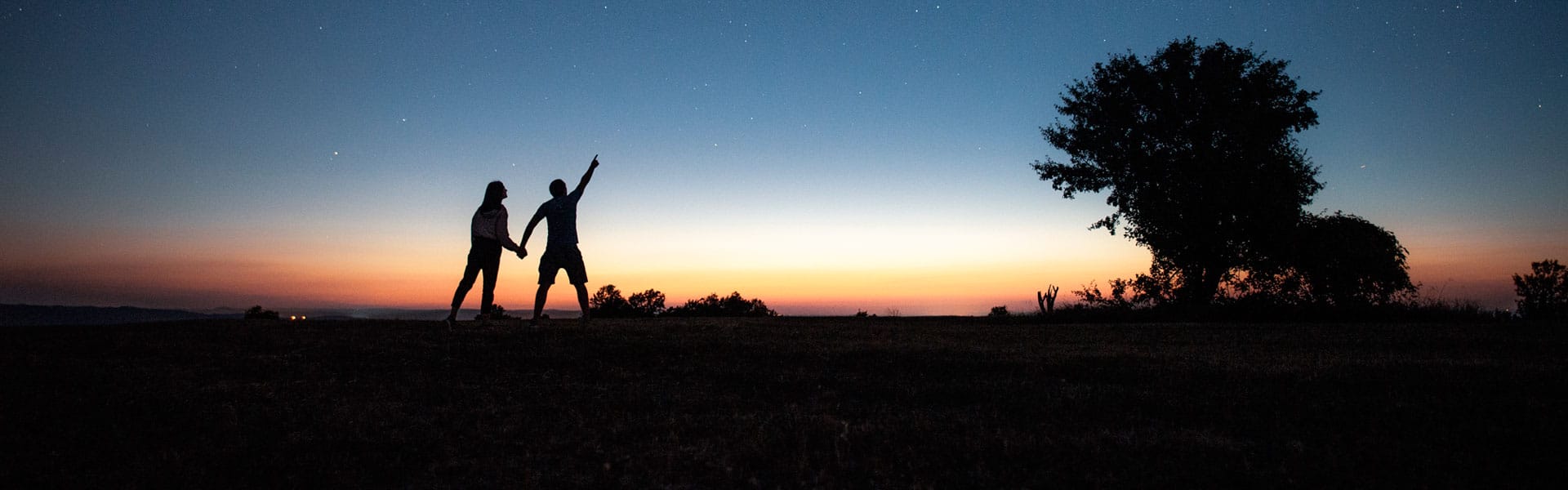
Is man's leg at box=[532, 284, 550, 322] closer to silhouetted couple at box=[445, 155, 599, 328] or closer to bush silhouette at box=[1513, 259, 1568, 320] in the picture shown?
silhouetted couple at box=[445, 155, 599, 328]

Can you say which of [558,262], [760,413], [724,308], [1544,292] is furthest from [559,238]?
[1544,292]

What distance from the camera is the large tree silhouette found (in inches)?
866

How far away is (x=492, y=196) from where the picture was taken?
37.7 feet

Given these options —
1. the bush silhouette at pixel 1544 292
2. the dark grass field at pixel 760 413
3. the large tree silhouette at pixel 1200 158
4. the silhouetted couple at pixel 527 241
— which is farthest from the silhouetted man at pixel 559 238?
the bush silhouette at pixel 1544 292

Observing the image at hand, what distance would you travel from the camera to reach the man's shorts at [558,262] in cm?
1180

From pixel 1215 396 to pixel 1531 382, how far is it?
9.18 feet

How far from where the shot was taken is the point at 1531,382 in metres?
6.45

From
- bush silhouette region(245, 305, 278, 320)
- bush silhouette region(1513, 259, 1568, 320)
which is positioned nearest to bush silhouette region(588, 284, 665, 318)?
bush silhouette region(245, 305, 278, 320)

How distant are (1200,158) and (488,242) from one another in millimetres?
20805

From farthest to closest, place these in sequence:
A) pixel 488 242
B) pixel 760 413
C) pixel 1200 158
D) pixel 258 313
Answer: pixel 1200 158 → pixel 258 313 → pixel 488 242 → pixel 760 413

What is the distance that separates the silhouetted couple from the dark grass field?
1.76 metres

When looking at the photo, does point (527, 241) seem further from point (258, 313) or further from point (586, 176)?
point (258, 313)

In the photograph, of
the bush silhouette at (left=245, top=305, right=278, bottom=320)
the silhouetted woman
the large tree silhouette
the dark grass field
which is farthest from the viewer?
the large tree silhouette

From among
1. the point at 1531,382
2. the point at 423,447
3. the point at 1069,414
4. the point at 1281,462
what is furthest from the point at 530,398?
the point at 1531,382
